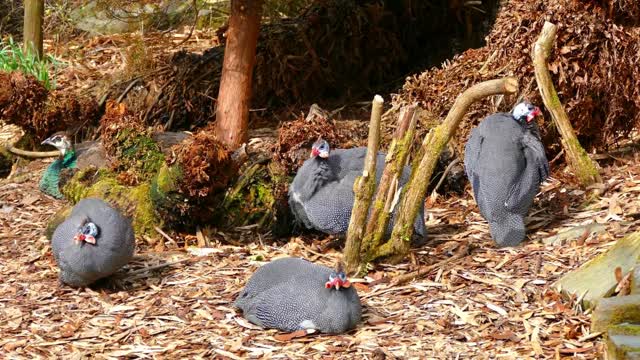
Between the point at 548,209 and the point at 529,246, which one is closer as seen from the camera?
the point at 529,246

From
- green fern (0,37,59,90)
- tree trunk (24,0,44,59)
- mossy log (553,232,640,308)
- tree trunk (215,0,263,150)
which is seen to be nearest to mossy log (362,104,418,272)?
mossy log (553,232,640,308)

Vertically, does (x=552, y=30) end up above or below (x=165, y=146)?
above

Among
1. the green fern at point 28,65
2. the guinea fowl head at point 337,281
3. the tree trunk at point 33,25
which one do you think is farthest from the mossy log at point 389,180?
the tree trunk at point 33,25

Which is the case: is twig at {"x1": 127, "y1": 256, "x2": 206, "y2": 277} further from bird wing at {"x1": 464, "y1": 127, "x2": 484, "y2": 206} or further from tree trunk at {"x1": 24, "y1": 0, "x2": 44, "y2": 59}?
tree trunk at {"x1": 24, "y1": 0, "x2": 44, "y2": 59}

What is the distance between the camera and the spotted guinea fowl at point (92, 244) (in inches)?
189

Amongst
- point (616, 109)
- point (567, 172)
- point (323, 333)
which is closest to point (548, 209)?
point (567, 172)

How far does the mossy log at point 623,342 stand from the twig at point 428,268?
1.24 meters

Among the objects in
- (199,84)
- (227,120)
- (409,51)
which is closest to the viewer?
(227,120)

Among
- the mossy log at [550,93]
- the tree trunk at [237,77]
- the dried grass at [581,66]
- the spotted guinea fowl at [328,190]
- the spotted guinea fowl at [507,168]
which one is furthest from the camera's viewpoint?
the tree trunk at [237,77]

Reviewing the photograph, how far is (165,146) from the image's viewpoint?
6.20 meters

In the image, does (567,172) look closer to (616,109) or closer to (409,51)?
(616,109)

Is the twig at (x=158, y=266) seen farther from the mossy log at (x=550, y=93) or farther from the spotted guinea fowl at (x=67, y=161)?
the mossy log at (x=550, y=93)

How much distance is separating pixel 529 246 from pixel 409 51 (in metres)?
3.90

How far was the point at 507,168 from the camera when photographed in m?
5.07
